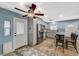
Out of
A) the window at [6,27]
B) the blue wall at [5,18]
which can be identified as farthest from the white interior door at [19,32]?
the window at [6,27]

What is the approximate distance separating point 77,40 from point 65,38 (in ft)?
1.37

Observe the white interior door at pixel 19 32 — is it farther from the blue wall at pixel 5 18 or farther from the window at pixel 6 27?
the window at pixel 6 27

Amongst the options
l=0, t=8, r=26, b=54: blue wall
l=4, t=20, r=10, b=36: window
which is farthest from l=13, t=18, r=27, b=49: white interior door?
l=4, t=20, r=10, b=36: window

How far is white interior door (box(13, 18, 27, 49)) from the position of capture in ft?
10.4

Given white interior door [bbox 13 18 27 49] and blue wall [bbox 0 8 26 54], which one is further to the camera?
white interior door [bbox 13 18 27 49]

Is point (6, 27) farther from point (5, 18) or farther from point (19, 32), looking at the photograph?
point (19, 32)

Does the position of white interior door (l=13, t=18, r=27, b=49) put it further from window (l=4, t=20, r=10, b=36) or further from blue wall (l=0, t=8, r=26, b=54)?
window (l=4, t=20, r=10, b=36)

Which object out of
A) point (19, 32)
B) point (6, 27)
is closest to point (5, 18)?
point (6, 27)

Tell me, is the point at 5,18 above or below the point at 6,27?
above

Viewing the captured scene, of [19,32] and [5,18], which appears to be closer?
[5,18]

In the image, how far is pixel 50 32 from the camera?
2.96m

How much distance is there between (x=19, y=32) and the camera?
3.38m

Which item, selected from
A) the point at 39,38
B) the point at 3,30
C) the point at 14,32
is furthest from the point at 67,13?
the point at 3,30

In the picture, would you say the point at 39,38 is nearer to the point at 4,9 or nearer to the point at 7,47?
the point at 7,47
